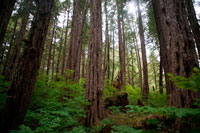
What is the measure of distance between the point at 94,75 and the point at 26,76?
7.74 feet

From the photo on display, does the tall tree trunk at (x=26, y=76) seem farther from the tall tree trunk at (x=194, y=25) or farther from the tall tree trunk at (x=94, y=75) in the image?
the tall tree trunk at (x=194, y=25)

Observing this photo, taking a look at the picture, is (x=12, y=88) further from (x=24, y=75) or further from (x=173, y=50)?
(x=173, y=50)

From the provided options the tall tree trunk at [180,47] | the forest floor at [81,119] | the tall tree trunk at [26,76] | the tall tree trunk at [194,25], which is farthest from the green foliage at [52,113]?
the tall tree trunk at [194,25]

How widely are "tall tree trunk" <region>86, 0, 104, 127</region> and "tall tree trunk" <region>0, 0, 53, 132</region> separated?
77.3 inches

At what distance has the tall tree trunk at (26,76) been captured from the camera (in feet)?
8.00

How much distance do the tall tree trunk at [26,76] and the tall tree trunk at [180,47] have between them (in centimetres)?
368

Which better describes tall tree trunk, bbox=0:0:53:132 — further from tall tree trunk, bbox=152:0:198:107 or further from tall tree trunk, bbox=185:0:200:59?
tall tree trunk, bbox=185:0:200:59

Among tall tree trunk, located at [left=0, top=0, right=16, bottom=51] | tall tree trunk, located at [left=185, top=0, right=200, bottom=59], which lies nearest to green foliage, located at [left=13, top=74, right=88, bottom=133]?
tall tree trunk, located at [left=0, top=0, right=16, bottom=51]

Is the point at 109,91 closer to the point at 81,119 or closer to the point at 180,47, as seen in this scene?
the point at 81,119

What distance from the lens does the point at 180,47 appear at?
2646 millimetres

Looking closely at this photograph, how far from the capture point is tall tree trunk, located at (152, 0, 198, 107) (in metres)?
2.45

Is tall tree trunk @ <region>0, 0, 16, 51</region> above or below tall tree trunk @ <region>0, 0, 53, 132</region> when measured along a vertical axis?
above

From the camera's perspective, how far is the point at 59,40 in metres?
21.4

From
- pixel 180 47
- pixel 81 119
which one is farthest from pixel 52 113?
pixel 180 47
